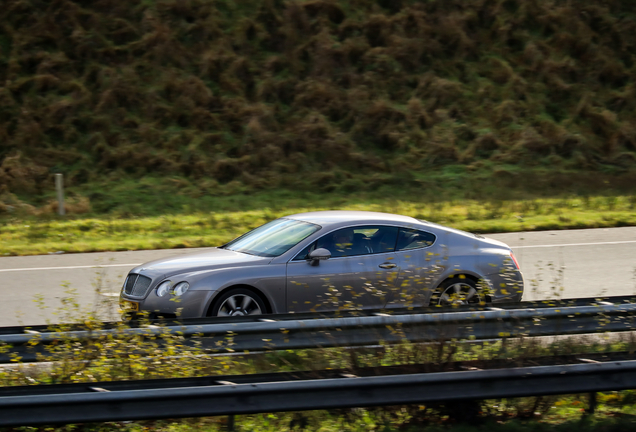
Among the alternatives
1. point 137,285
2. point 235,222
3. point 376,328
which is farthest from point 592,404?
point 235,222

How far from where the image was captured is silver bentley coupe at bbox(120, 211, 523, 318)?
705 cm

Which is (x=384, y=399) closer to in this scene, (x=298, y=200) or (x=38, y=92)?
(x=298, y=200)

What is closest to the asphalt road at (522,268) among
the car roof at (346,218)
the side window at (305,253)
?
the car roof at (346,218)

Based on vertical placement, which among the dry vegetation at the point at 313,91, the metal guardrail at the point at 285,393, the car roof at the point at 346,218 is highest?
the dry vegetation at the point at 313,91

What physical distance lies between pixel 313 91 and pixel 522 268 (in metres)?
16.0

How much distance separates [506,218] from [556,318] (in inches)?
440

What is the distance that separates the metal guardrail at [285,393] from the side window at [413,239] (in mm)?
3471

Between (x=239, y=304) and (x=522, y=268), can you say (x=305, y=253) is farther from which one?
(x=522, y=268)

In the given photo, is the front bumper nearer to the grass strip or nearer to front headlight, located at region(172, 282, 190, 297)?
front headlight, located at region(172, 282, 190, 297)

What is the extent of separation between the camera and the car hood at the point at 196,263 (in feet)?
23.9

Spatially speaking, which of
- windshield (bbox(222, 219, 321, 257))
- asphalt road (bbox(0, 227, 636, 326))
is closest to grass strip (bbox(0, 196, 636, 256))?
asphalt road (bbox(0, 227, 636, 326))

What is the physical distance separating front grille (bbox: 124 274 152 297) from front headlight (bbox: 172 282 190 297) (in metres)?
0.37

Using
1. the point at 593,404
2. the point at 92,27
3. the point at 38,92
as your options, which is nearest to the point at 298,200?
the point at 38,92

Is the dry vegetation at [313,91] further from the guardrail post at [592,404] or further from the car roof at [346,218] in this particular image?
the guardrail post at [592,404]
